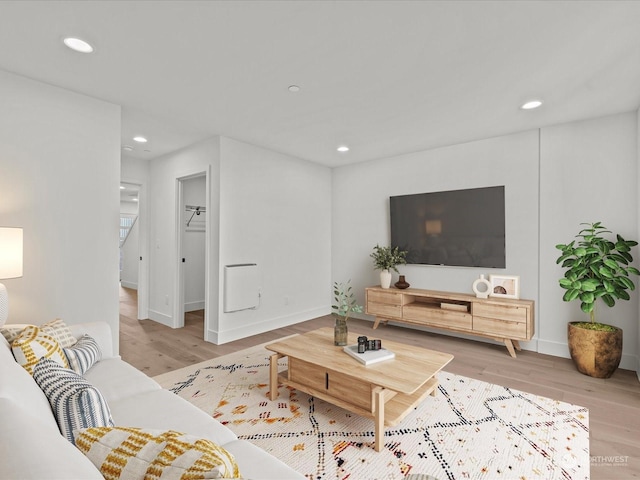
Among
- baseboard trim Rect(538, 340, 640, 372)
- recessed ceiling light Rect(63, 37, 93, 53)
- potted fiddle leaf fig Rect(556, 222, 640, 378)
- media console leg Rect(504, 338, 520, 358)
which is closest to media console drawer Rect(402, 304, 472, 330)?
media console leg Rect(504, 338, 520, 358)

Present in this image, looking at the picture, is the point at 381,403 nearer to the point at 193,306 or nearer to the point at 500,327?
the point at 500,327

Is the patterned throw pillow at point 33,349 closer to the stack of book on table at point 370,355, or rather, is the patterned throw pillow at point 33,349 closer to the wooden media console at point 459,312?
the stack of book on table at point 370,355

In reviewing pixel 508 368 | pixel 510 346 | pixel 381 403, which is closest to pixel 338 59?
pixel 381 403

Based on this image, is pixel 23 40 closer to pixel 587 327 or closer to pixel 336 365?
pixel 336 365

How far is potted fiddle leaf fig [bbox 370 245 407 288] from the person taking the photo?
4625 millimetres

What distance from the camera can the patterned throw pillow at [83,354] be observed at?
188cm

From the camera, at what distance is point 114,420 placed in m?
1.50

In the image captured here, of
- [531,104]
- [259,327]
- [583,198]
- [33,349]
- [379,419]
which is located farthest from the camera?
[259,327]

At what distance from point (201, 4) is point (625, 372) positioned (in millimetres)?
4548

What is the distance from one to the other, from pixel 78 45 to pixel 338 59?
5.62 feet

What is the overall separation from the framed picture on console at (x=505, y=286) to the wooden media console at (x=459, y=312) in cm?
9

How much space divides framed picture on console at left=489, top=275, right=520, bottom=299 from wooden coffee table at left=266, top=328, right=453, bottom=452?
6.30 feet

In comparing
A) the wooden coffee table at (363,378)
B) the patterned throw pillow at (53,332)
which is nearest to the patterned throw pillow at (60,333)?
the patterned throw pillow at (53,332)

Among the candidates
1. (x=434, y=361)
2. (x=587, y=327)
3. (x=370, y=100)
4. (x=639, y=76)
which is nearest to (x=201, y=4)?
(x=370, y=100)
